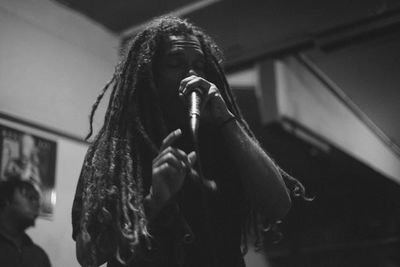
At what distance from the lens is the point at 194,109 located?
37.3 inches

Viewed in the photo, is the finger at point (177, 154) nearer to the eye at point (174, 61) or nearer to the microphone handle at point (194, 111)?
the microphone handle at point (194, 111)

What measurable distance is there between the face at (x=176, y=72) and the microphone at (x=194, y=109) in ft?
0.39

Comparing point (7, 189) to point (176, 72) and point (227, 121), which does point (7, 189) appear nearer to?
point (176, 72)

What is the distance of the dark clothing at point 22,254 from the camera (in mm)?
1833

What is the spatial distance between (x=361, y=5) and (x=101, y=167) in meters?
1.87

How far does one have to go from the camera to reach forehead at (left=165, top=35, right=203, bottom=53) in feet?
3.80

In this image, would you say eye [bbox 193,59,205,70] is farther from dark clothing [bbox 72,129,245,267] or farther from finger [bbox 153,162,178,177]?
finger [bbox 153,162,178,177]

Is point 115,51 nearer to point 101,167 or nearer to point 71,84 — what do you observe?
point 71,84

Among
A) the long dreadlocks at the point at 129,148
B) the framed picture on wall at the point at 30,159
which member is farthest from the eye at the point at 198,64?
the framed picture on wall at the point at 30,159

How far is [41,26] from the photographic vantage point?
2.37 metres

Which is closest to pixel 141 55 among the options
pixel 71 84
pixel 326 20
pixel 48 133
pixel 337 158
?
pixel 48 133

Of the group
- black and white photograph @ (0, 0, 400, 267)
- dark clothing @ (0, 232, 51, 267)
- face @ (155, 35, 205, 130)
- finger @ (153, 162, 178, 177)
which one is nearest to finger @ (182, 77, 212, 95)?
black and white photograph @ (0, 0, 400, 267)

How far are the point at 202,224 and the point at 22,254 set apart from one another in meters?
1.20

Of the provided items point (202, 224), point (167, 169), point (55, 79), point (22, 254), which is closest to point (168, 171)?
point (167, 169)
